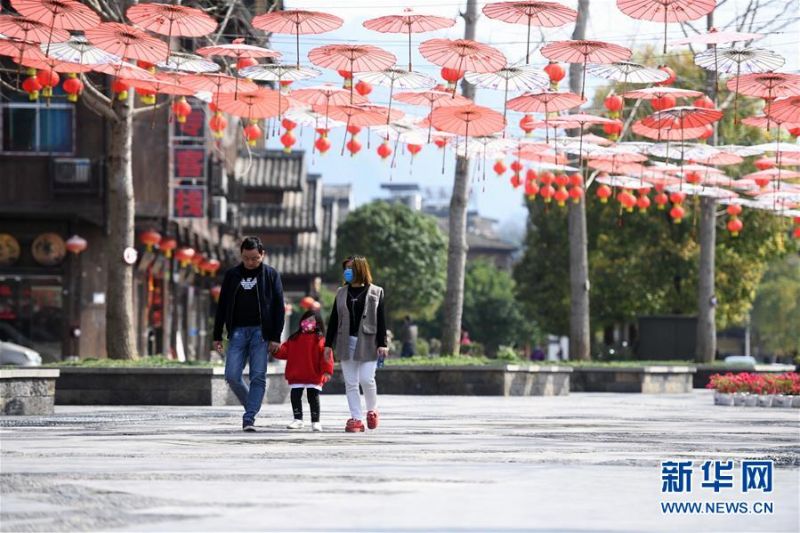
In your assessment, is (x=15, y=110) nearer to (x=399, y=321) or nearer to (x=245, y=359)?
(x=245, y=359)

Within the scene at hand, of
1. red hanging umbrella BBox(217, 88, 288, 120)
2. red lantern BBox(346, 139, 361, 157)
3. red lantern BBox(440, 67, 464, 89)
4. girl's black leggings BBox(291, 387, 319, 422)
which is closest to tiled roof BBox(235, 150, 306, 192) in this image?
red lantern BBox(346, 139, 361, 157)

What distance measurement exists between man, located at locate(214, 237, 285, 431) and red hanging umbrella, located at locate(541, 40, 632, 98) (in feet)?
22.2

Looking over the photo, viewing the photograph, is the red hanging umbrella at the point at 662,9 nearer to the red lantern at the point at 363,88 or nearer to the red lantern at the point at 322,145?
the red lantern at the point at 363,88

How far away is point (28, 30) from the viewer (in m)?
19.6

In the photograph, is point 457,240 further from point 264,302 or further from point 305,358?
point 264,302

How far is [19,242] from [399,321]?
164ft

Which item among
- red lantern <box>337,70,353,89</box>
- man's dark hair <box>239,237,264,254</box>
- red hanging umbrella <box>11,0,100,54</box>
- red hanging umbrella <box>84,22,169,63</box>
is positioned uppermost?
red hanging umbrella <box>11,0,100,54</box>

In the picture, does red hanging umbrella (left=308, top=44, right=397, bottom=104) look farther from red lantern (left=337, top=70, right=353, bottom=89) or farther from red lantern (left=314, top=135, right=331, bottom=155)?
red lantern (left=314, top=135, right=331, bottom=155)

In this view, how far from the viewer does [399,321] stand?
86812 mm

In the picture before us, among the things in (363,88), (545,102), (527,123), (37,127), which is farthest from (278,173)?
(545,102)

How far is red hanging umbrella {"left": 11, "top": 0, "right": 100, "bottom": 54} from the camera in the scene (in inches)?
747

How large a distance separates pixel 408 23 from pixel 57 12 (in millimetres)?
4797

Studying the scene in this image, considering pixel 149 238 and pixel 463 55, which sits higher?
pixel 463 55

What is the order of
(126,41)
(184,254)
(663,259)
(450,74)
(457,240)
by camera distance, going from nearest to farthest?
(126,41) → (450,74) → (457,240) → (184,254) → (663,259)
